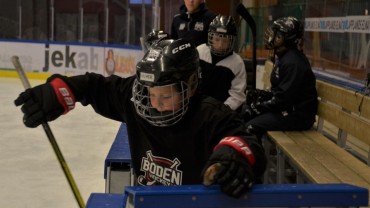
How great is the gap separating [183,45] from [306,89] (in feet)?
6.76

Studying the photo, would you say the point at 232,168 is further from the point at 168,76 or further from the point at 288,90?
the point at 288,90

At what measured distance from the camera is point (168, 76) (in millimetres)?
1316

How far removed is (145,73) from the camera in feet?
4.33

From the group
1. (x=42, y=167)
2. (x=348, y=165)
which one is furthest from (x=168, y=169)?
(x=42, y=167)

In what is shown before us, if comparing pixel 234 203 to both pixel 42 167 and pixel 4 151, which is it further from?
pixel 4 151

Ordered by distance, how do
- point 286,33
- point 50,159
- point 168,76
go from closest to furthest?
point 168,76
point 286,33
point 50,159

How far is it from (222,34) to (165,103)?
1.85m

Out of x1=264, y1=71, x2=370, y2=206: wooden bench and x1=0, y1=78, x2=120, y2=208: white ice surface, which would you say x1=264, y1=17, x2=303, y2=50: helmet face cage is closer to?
x1=264, y1=71, x2=370, y2=206: wooden bench

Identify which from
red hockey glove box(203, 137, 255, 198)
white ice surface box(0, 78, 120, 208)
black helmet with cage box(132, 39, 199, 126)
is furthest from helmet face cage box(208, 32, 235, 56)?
red hockey glove box(203, 137, 255, 198)

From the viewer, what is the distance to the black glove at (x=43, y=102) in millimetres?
1507

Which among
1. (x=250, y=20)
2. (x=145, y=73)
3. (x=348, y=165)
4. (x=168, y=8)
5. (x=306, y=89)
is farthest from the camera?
(x=168, y=8)

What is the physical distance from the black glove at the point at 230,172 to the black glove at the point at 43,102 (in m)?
0.59

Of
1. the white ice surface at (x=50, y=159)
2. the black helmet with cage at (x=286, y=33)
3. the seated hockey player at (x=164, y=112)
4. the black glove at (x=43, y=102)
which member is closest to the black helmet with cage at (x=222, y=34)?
the black helmet with cage at (x=286, y=33)


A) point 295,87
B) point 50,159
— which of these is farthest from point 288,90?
point 50,159
